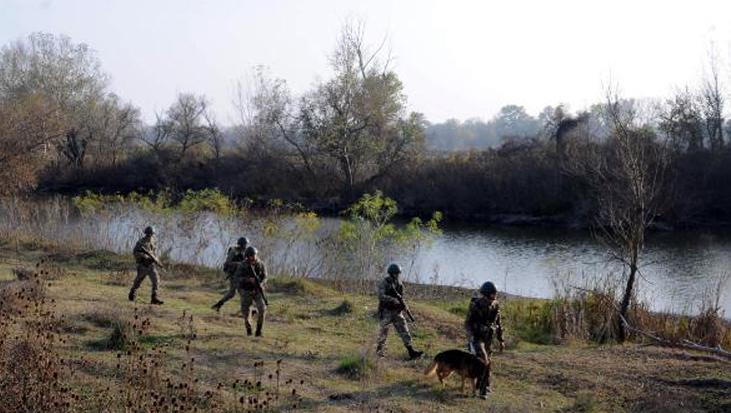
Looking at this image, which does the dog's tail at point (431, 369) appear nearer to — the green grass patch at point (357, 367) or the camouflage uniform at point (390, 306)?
the green grass patch at point (357, 367)

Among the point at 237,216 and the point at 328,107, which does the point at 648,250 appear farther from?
the point at 328,107

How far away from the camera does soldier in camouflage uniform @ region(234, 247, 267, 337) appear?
13453 mm

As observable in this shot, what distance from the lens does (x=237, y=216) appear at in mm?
26328

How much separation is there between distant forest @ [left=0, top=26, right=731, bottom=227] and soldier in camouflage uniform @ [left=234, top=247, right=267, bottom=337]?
32572 millimetres

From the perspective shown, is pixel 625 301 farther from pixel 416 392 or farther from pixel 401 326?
pixel 416 392

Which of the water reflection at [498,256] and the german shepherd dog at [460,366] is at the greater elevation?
the water reflection at [498,256]

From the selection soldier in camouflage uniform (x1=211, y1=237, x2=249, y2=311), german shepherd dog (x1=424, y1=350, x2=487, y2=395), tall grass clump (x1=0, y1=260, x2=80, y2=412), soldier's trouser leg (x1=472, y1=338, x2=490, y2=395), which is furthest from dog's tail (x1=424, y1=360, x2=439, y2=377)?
soldier in camouflage uniform (x1=211, y1=237, x2=249, y2=311)

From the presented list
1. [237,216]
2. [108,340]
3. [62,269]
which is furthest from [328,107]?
[108,340]

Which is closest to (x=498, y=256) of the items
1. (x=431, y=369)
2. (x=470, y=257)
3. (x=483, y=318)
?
(x=470, y=257)

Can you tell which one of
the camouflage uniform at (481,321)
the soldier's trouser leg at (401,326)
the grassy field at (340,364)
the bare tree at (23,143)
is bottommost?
the grassy field at (340,364)

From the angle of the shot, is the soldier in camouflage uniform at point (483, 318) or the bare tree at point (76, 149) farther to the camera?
the bare tree at point (76, 149)

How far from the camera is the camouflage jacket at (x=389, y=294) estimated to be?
12.7 meters

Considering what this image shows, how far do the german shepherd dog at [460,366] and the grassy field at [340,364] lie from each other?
0.90 ft

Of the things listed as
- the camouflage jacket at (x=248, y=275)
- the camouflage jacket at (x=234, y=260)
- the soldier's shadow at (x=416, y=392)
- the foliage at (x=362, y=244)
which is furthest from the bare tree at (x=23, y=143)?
the soldier's shadow at (x=416, y=392)
